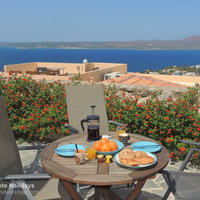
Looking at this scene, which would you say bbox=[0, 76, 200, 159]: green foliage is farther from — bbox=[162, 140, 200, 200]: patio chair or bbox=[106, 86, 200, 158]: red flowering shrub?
bbox=[162, 140, 200, 200]: patio chair

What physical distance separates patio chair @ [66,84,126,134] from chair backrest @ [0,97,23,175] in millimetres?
998

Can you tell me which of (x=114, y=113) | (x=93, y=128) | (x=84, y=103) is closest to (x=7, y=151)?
(x=93, y=128)

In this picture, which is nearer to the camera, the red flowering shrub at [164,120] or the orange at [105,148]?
the orange at [105,148]

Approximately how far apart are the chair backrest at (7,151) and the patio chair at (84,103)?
→ 39.3 inches

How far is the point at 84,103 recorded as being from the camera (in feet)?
9.93

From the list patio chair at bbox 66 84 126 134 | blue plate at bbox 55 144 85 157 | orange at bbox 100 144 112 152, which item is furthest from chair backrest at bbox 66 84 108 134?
orange at bbox 100 144 112 152

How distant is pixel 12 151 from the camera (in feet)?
6.54

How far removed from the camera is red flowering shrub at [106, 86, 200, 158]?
132 inches

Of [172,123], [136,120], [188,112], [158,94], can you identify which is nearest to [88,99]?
[136,120]

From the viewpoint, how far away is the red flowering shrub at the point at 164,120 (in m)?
3.35

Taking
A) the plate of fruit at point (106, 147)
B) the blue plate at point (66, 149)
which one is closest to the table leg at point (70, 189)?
the blue plate at point (66, 149)

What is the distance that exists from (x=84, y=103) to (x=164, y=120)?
3.69 ft

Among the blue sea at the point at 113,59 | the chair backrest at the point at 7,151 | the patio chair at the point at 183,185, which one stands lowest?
the blue sea at the point at 113,59

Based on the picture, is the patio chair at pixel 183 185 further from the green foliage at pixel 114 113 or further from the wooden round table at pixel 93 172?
the green foliage at pixel 114 113
